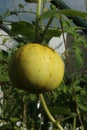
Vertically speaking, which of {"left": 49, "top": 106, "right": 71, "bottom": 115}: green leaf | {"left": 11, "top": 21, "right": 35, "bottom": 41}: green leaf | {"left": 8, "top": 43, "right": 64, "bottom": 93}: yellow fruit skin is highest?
{"left": 11, "top": 21, "right": 35, "bottom": 41}: green leaf

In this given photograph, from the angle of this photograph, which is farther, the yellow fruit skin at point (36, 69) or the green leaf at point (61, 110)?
the green leaf at point (61, 110)

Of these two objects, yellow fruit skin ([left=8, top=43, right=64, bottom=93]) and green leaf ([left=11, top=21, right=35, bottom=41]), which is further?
green leaf ([left=11, top=21, right=35, bottom=41])

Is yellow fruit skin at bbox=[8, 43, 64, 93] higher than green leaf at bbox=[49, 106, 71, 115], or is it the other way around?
yellow fruit skin at bbox=[8, 43, 64, 93]

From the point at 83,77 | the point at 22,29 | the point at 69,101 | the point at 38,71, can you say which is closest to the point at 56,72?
the point at 38,71

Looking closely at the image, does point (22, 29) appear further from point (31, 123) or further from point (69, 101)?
point (31, 123)

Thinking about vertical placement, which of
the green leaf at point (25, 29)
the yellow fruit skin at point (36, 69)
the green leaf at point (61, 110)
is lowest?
the green leaf at point (61, 110)
